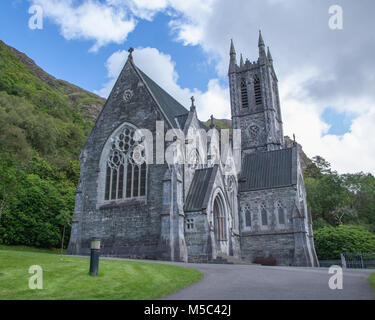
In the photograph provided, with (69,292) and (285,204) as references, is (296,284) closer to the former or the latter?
(69,292)

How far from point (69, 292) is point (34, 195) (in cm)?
2792

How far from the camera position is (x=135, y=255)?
931 inches

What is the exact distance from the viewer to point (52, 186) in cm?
3753

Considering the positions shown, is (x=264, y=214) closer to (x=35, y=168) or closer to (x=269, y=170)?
(x=269, y=170)

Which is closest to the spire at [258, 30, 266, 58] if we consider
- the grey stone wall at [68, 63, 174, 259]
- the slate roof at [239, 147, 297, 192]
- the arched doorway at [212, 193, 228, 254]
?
the slate roof at [239, 147, 297, 192]

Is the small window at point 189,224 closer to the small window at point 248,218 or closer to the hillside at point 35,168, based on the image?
the hillside at point 35,168

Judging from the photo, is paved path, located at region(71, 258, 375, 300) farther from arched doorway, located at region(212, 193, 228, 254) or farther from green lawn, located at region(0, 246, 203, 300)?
A: arched doorway, located at region(212, 193, 228, 254)

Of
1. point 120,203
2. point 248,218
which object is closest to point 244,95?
point 248,218

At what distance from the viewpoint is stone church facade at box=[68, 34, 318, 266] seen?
23.8 metres

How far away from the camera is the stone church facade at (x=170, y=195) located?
23.8m

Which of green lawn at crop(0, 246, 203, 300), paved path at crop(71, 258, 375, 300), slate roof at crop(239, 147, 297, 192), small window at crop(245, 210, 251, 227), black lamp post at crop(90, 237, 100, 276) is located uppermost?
slate roof at crop(239, 147, 297, 192)

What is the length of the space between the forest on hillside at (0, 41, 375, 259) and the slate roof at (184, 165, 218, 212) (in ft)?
35.4

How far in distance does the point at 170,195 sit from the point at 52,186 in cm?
1968
